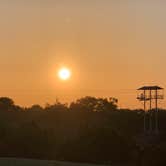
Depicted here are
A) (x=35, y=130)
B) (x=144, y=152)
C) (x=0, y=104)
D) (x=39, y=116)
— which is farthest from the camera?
(x=0, y=104)

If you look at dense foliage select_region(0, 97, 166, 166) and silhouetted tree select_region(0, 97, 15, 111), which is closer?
dense foliage select_region(0, 97, 166, 166)

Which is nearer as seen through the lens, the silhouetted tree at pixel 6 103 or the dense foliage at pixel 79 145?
the dense foliage at pixel 79 145

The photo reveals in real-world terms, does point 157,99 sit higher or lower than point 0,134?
higher

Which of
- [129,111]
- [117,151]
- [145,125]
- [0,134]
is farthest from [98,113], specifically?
[117,151]

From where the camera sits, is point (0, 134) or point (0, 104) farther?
point (0, 104)

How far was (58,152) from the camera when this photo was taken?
6744 cm

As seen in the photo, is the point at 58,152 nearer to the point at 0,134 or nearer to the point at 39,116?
the point at 0,134

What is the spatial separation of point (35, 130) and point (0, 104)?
57.4 m

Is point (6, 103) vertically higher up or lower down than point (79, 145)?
higher up

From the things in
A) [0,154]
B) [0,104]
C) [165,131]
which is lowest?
[0,154]

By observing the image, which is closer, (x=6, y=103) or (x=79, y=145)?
(x=79, y=145)

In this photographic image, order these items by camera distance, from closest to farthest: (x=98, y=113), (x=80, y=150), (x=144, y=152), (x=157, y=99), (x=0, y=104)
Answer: (x=144, y=152) < (x=80, y=150) < (x=157, y=99) < (x=98, y=113) < (x=0, y=104)

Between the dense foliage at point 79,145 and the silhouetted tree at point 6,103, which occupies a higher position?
the silhouetted tree at point 6,103

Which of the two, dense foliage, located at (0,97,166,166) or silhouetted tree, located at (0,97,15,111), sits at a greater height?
silhouetted tree, located at (0,97,15,111)
